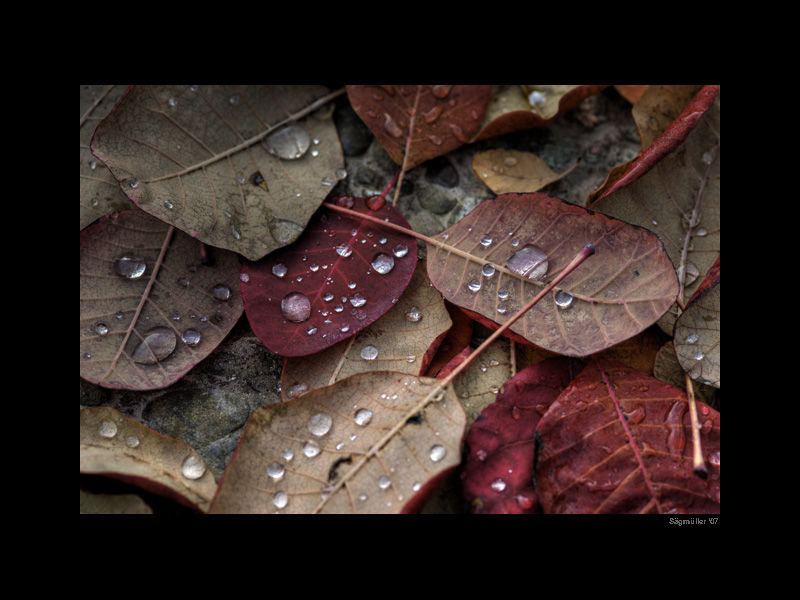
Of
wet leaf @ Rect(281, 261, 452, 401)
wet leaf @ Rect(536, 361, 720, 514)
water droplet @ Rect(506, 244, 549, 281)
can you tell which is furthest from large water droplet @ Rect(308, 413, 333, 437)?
water droplet @ Rect(506, 244, 549, 281)

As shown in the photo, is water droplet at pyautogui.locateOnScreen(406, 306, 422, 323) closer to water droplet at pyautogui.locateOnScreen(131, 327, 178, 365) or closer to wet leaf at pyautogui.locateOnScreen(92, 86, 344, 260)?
wet leaf at pyautogui.locateOnScreen(92, 86, 344, 260)

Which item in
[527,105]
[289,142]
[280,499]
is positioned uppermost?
[527,105]

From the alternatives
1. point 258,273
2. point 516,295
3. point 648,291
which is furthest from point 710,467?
point 258,273

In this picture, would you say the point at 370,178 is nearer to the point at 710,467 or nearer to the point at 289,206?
the point at 289,206

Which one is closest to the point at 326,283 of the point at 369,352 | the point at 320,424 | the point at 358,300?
the point at 358,300

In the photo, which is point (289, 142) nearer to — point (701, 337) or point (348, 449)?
point (348, 449)

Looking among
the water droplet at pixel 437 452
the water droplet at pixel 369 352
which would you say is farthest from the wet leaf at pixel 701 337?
the water droplet at pixel 369 352

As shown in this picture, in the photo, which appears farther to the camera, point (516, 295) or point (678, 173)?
point (678, 173)
